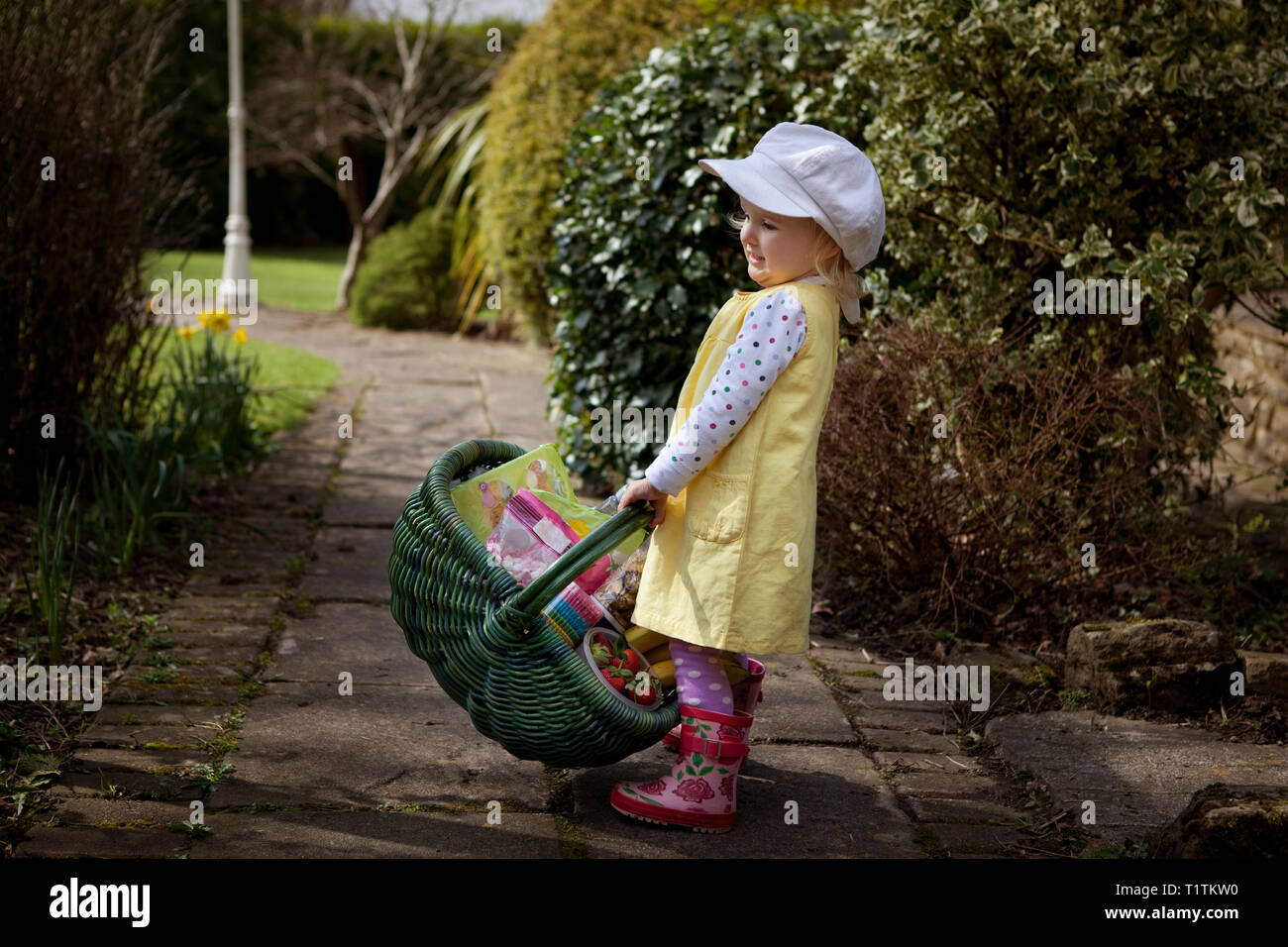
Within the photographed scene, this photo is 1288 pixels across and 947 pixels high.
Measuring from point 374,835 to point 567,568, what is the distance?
69 cm

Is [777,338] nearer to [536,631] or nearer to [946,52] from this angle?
[536,631]

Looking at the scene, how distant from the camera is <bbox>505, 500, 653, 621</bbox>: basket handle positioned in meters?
2.51

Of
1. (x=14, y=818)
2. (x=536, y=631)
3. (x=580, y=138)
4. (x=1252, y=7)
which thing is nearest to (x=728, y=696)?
(x=536, y=631)

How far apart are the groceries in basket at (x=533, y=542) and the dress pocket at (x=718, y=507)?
247mm

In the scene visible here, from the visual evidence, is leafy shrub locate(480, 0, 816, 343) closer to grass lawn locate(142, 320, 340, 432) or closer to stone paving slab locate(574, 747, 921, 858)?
grass lawn locate(142, 320, 340, 432)

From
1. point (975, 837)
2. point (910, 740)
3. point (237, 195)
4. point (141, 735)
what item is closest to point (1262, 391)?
point (910, 740)

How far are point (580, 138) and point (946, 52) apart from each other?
2258 millimetres

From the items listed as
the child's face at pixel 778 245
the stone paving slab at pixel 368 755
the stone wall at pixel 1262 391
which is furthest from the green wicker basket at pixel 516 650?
the stone wall at pixel 1262 391

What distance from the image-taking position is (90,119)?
15.6ft

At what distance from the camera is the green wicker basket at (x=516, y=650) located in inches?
101

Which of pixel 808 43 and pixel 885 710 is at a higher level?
pixel 808 43

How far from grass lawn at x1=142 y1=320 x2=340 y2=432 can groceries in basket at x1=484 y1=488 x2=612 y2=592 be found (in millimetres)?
3288
